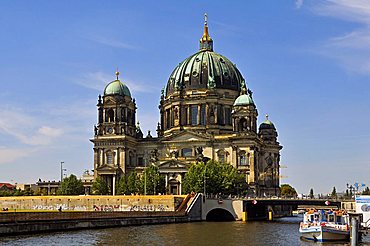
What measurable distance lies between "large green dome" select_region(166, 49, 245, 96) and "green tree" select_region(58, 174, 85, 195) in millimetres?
36873

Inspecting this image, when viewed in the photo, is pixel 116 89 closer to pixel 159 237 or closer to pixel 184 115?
pixel 184 115

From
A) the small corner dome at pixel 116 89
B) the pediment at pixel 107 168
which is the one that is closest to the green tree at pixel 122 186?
the pediment at pixel 107 168

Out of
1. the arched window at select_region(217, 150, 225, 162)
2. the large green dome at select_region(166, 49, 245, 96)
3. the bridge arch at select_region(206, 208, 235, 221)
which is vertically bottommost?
the bridge arch at select_region(206, 208, 235, 221)

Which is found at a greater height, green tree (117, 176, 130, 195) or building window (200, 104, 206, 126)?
building window (200, 104, 206, 126)

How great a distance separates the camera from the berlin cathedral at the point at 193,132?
486 ft

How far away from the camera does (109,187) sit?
503ft

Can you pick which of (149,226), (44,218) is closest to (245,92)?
(149,226)

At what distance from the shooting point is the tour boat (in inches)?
2744

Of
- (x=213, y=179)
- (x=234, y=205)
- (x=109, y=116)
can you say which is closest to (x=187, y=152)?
(x=109, y=116)

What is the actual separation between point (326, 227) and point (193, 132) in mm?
85970

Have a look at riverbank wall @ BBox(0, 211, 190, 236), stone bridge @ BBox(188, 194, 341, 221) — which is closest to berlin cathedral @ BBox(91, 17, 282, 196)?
stone bridge @ BBox(188, 194, 341, 221)

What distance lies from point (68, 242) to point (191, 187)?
69160mm

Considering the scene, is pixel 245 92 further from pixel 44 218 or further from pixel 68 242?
pixel 68 242

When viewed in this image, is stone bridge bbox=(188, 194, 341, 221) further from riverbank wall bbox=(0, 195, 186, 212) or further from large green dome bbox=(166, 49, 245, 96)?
large green dome bbox=(166, 49, 245, 96)
